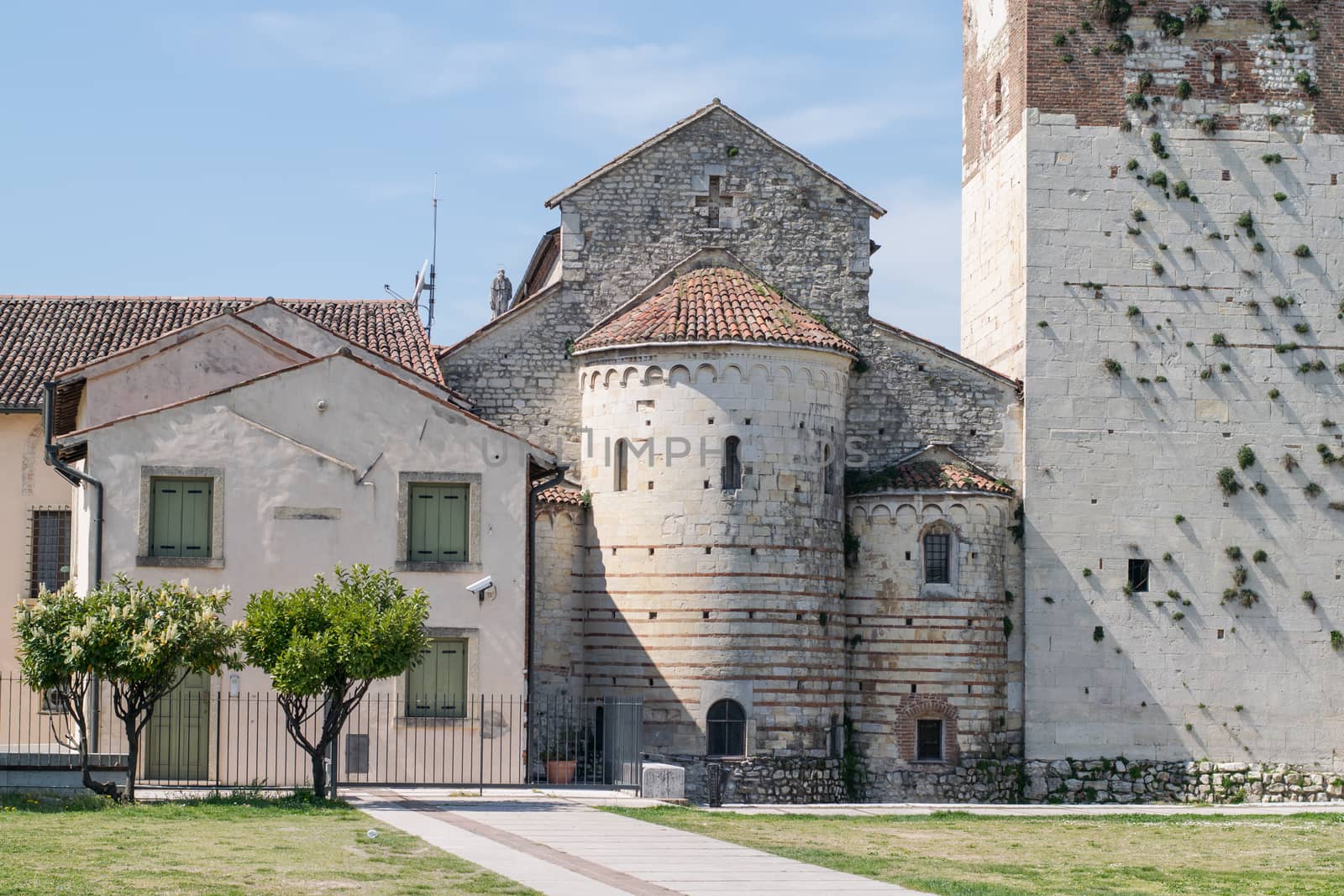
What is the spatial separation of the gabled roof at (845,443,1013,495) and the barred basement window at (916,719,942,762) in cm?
452

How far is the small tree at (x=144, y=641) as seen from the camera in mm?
26469

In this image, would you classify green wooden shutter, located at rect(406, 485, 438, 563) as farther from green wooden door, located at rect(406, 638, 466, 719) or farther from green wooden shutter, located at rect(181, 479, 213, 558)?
green wooden shutter, located at rect(181, 479, 213, 558)

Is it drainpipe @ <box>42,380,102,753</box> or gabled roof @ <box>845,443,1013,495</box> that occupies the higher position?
gabled roof @ <box>845,443,1013,495</box>

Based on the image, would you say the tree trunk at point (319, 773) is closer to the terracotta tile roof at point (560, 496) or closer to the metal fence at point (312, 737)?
A: the metal fence at point (312, 737)

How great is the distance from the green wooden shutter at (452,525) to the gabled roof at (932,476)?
8595 millimetres

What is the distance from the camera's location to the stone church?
118ft

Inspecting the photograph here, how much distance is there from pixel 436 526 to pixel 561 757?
5566 millimetres

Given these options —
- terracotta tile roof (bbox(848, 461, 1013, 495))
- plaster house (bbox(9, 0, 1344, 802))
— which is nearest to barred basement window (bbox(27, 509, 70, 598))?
plaster house (bbox(9, 0, 1344, 802))

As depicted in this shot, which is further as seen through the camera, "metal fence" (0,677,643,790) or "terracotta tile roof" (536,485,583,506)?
"terracotta tile roof" (536,485,583,506)

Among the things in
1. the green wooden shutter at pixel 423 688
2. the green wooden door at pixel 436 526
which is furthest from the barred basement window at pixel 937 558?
the green wooden shutter at pixel 423 688

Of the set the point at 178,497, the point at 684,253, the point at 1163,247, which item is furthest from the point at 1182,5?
the point at 178,497

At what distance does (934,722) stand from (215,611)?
49.5ft

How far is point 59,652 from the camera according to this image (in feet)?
87.9

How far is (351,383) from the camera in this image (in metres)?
32.7
